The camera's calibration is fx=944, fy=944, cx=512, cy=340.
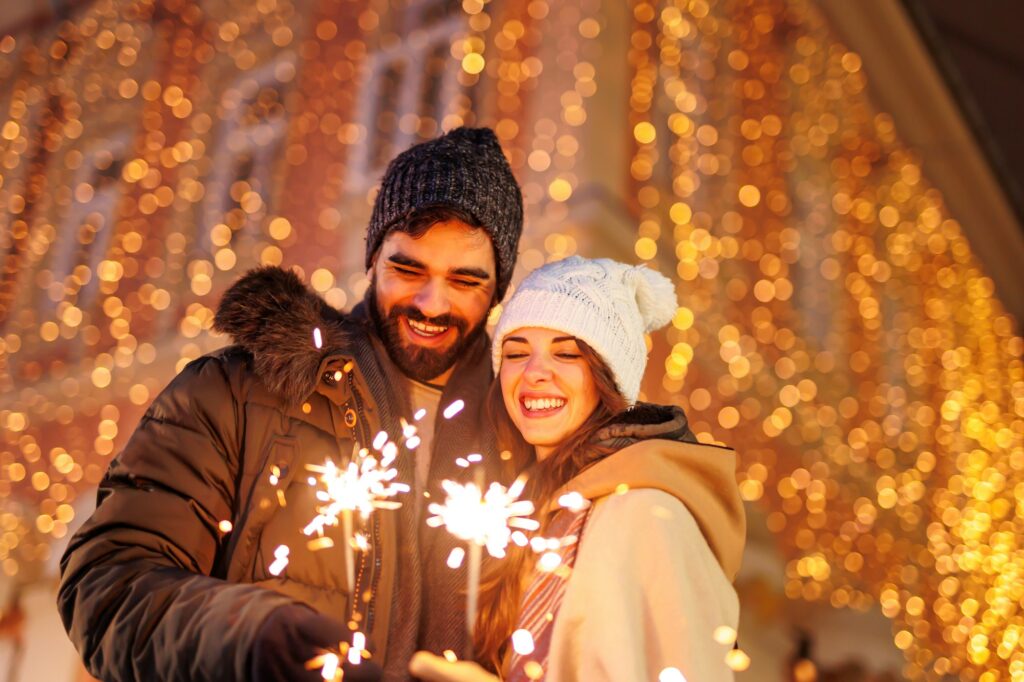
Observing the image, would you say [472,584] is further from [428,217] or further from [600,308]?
[428,217]

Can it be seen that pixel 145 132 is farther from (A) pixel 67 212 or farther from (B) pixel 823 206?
(B) pixel 823 206

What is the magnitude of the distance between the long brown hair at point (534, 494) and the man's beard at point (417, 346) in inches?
14.6

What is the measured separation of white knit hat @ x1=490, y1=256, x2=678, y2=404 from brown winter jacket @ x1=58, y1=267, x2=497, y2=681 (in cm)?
42

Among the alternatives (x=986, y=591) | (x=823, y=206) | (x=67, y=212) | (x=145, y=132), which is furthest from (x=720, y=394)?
(x=67, y=212)

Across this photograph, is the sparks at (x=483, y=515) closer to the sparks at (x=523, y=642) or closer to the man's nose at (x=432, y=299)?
the sparks at (x=523, y=642)

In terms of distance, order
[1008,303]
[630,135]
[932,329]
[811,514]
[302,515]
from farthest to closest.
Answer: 1. [1008,303]
2. [932,329]
3. [811,514]
4. [630,135]
5. [302,515]

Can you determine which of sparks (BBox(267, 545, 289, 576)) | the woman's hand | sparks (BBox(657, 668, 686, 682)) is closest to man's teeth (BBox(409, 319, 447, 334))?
sparks (BBox(267, 545, 289, 576))

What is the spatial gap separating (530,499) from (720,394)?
3.65 metres

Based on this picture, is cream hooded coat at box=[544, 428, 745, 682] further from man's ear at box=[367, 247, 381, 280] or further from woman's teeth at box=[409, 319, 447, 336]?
man's ear at box=[367, 247, 381, 280]

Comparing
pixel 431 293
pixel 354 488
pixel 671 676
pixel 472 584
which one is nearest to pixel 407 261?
pixel 431 293

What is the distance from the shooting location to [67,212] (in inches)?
315

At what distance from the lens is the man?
1.86 metres

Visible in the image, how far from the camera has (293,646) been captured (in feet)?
5.59

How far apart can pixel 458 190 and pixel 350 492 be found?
88 cm
